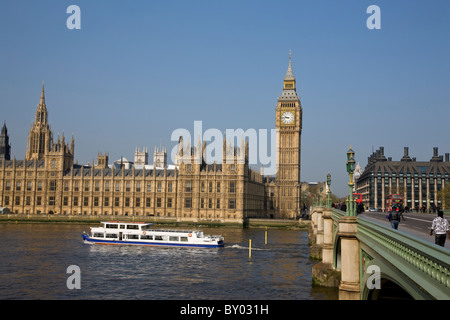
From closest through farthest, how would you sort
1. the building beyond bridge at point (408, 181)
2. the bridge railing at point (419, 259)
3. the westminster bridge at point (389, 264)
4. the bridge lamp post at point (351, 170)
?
the bridge railing at point (419, 259) → the westminster bridge at point (389, 264) → the bridge lamp post at point (351, 170) → the building beyond bridge at point (408, 181)

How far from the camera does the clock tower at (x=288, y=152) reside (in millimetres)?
148250

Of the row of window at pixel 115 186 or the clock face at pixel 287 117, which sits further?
the clock face at pixel 287 117

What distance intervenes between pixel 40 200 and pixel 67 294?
11218 cm

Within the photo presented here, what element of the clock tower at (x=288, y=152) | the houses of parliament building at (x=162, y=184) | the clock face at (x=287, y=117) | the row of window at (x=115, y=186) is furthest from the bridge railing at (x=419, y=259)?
the clock face at (x=287, y=117)

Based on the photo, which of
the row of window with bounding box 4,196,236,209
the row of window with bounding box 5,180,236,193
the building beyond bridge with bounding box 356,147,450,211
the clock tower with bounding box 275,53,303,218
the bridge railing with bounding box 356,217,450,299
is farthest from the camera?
the building beyond bridge with bounding box 356,147,450,211

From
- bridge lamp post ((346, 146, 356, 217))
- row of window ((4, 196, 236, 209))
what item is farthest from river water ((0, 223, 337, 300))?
row of window ((4, 196, 236, 209))

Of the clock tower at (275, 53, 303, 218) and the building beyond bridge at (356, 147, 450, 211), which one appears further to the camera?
the building beyond bridge at (356, 147, 450, 211)

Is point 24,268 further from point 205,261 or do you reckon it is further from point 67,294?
point 205,261

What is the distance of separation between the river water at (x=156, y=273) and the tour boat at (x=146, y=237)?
2359mm

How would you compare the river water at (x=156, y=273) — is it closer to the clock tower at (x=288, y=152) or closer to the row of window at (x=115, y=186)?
the row of window at (x=115, y=186)

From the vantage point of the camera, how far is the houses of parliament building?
125 m

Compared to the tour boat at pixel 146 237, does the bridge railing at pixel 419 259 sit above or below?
above

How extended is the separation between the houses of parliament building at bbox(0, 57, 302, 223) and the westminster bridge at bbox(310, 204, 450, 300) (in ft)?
300

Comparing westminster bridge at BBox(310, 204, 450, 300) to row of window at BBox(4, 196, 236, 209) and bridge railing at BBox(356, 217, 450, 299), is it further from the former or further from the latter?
row of window at BBox(4, 196, 236, 209)
